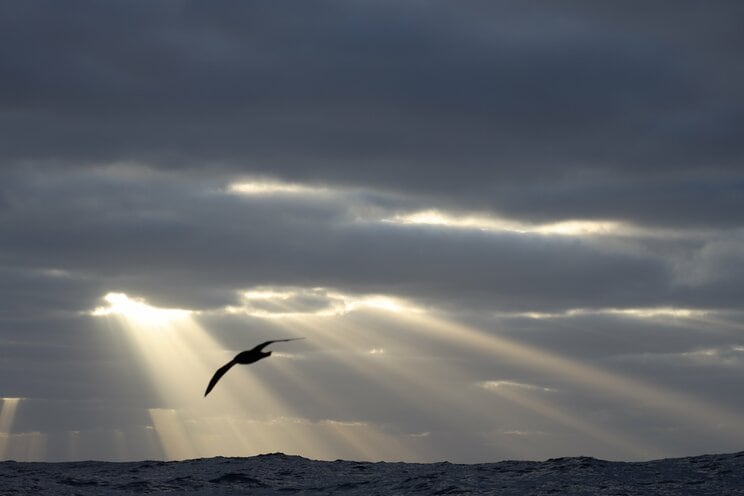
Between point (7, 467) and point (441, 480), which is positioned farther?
point (7, 467)

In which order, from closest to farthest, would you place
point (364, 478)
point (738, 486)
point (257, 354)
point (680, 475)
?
point (257, 354)
point (738, 486)
point (680, 475)
point (364, 478)

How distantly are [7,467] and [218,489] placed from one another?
2812 centimetres

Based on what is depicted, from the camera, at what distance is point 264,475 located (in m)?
70.1

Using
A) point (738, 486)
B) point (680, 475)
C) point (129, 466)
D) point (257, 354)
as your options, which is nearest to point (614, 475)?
point (680, 475)

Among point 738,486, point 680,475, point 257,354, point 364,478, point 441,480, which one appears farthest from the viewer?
point 364,478

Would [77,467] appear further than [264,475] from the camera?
Yes

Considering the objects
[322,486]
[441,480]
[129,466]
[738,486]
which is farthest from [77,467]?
[738,486]

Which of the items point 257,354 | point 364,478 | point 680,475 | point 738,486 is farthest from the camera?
point 364,478

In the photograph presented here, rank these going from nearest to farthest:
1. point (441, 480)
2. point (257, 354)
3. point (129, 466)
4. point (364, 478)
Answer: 1. point (257, 354)
2. point (441, 480)
3. point (364, 478)
4. point (129, 466)

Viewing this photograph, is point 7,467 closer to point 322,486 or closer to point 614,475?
point 322,486

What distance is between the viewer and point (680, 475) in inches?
2260

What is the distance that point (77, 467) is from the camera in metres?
80.6

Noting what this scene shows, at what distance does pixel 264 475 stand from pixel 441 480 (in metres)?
14.6

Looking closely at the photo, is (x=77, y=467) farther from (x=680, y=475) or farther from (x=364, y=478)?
(x=680, y=475)
